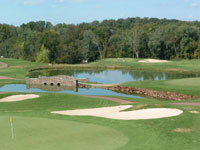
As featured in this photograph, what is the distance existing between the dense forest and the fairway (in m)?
97.4

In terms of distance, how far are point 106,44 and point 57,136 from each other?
120m

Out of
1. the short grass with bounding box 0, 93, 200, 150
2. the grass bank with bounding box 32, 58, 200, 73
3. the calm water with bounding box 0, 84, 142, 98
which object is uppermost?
the grass bank with bounding box 32, 58, 200, 73

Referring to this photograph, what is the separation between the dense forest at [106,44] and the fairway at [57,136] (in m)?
97.4

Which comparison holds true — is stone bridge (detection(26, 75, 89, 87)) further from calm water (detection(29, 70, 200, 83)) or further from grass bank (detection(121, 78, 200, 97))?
grass bank (detection(121, 78, 200, 97))

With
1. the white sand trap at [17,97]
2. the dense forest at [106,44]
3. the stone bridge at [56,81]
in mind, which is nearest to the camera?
the white sand trap at [17,97]

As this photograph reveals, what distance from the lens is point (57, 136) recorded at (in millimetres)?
17828

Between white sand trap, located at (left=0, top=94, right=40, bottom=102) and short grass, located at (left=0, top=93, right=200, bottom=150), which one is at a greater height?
short grass, located at (left=0, top=93, right=200, bottom=150)

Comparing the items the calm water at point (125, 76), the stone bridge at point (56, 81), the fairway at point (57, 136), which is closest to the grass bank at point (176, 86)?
the stone bridge at point (56, 81)

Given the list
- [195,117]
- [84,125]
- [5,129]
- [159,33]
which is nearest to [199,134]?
[195,117]

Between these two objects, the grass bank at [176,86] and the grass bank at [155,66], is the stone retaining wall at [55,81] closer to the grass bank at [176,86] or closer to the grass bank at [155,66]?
the grass bank at [176,86]

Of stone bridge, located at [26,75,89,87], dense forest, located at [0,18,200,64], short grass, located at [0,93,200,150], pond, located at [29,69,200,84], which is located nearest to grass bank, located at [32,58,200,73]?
pond, located at [29,69,200,84]

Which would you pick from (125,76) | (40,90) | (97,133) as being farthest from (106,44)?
(97,133)

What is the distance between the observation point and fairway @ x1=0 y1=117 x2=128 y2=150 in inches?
629

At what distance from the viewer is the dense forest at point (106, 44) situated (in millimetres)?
117188
